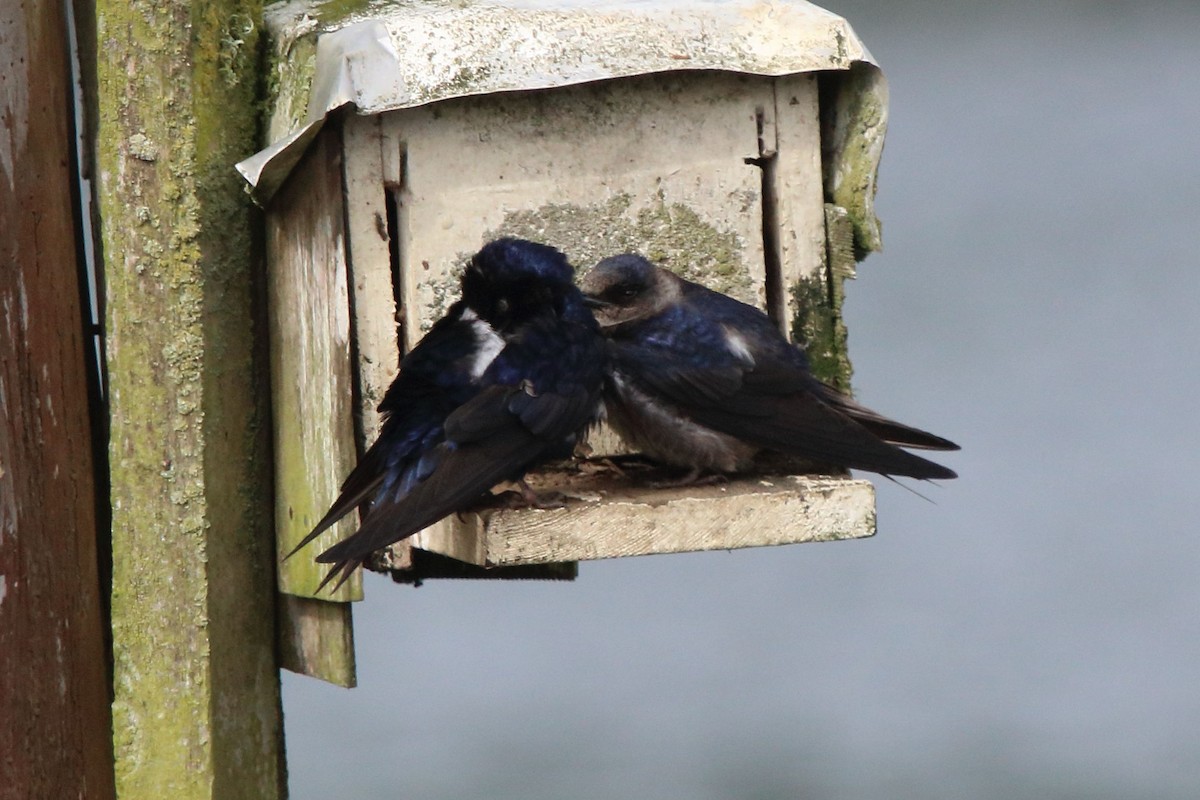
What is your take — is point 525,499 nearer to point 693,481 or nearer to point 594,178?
point 693,481

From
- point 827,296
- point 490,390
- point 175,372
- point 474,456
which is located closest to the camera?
point 474,456

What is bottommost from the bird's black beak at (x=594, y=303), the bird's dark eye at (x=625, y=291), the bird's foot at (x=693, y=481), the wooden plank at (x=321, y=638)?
the wooden plank at (x=321, y=638)

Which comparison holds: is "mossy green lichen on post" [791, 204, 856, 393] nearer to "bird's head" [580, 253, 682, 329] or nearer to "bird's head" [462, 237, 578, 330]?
"bird's head" [580, 253, 682, 329]

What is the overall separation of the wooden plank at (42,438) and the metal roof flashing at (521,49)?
0.94 feet

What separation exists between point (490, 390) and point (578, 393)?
13cm

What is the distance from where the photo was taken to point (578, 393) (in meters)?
2.44

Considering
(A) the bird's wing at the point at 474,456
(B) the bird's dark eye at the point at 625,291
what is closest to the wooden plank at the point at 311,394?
(A) the bird's wing at the point at 474,456

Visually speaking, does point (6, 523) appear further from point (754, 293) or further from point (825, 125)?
point (825, 125)

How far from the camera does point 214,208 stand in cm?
257

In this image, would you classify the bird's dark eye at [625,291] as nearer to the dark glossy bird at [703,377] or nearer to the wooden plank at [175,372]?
the dark glossy bird at [703,377]

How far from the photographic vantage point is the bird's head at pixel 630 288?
2.61 meters

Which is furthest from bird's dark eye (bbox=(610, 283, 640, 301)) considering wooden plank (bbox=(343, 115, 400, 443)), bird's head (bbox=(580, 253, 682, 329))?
wooden plank (bbox=(343, 115, 400, 443))

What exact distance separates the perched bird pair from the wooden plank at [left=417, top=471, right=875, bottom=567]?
0.23 feet

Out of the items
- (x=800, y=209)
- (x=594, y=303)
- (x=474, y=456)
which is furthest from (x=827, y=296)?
(x=474, y=456)
